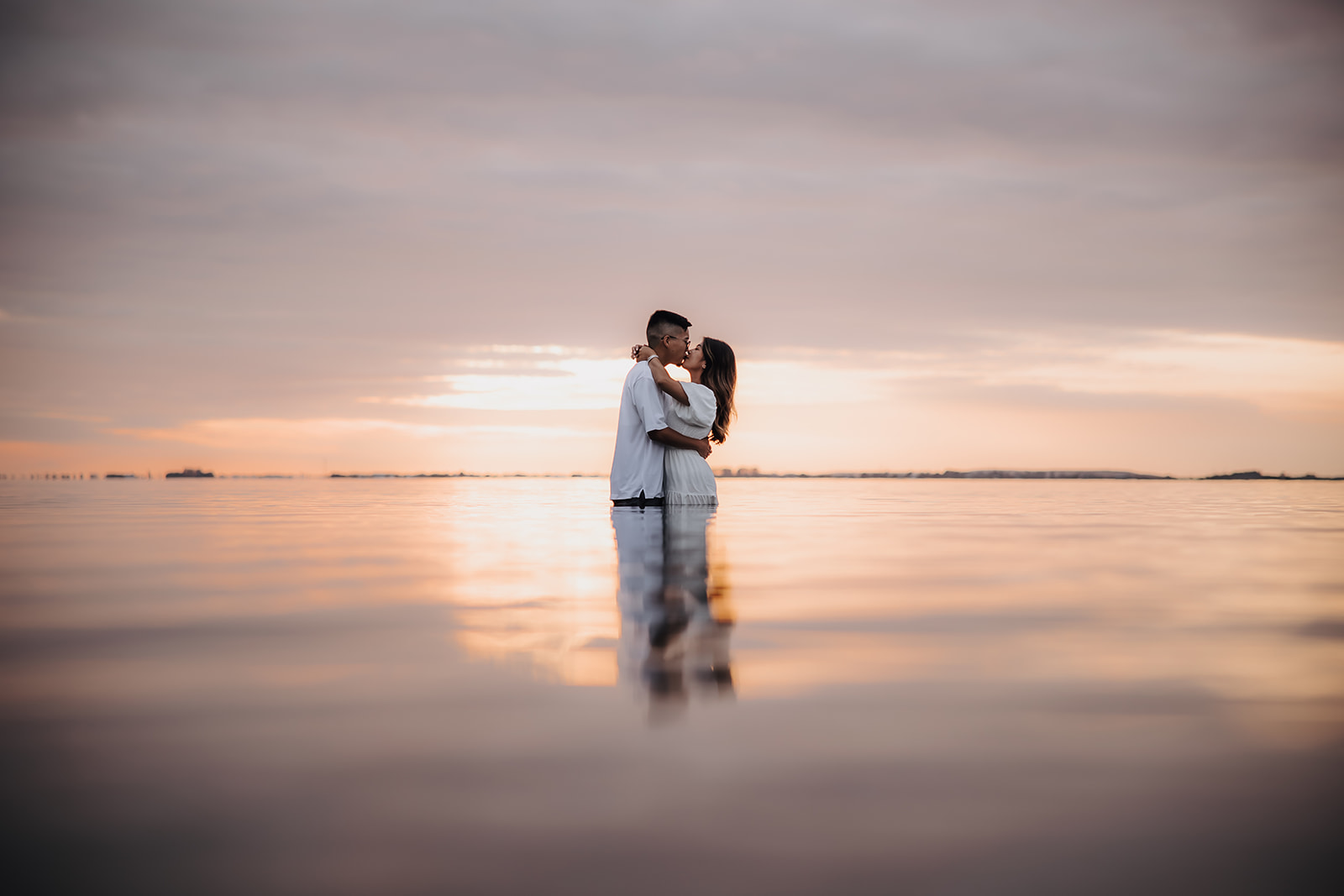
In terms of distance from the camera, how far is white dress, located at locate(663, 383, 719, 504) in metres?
9.79

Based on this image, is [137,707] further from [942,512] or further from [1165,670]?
[942,512]

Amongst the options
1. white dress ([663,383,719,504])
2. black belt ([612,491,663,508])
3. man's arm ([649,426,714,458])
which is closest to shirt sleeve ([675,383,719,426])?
white dress ([663,383,719,504])

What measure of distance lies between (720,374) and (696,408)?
62 cm

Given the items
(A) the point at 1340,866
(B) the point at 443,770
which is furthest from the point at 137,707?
(A) the point at 1340,866

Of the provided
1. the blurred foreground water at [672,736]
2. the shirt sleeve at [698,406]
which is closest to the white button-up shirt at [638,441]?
the shirt sleeve at [698,406]

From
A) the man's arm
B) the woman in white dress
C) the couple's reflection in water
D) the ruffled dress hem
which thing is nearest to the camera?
the couple's reflection in water

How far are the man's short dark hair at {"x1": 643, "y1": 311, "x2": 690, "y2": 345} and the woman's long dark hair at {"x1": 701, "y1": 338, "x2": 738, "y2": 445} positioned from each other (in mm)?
352

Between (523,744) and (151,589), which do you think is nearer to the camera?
(523,744)

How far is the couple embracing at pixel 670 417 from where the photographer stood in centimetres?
975

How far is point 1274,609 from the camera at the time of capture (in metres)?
3.34

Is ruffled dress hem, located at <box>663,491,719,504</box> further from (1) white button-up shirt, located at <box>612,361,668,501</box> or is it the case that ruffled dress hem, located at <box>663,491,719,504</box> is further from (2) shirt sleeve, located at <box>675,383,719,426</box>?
(2) shirt sleeve, located at <box>675,383,719,426</box>

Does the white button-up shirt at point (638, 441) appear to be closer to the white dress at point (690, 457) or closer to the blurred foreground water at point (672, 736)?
the white dress at point (690, 457)

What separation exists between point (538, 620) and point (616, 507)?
327 inches

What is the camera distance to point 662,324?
9961 mm
